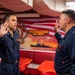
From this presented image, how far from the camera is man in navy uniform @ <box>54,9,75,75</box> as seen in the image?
1761 millimetres

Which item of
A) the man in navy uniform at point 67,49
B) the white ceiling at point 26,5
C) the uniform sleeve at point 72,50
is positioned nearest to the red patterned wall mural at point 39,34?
the white ceiling at point 26,5

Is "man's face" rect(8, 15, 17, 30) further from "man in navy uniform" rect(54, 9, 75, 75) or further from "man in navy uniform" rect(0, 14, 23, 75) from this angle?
"man in navy uniform" rect(54, 9, 75, 75)

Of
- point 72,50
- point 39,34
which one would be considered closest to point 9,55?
point 72,50

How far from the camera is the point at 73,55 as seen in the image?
1.70 meters

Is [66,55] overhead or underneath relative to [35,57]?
overhead

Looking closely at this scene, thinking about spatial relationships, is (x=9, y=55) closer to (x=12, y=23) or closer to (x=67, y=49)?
(x=12, y=23)

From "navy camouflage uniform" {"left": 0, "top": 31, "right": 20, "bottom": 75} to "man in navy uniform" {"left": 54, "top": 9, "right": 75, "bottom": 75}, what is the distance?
919 mm

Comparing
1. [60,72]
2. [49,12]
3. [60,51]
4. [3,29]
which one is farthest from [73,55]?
[49,12]

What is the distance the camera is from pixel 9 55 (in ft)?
8.54

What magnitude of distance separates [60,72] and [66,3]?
2.58m

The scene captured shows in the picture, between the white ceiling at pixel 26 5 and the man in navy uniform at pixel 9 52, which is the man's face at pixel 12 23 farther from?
the white ceiling at pixel 26 5

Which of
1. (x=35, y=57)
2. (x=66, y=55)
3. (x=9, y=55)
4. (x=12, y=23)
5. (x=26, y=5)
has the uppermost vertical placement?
(x=26, y=5)

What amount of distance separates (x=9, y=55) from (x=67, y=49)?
112 cm

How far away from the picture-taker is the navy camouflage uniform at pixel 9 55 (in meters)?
2.58
